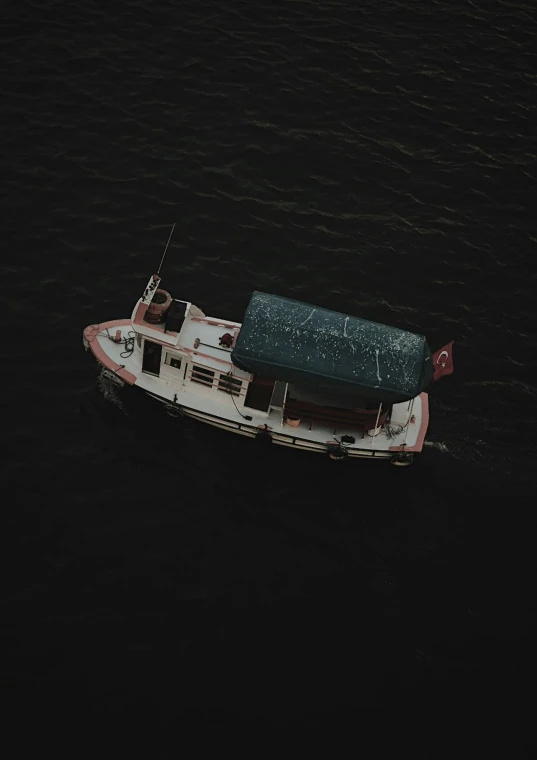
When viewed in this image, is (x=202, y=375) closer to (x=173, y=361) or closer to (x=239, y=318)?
(x=173, y=361)

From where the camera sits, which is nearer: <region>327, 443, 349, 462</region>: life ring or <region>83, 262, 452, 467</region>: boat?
<region>83, 262, 452, 467</region>: boat

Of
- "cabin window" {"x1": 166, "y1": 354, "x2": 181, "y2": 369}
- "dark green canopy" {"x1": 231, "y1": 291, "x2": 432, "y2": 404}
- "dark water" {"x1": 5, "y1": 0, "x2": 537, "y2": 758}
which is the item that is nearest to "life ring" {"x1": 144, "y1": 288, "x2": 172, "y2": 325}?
"cabin window" {"x1": 166, "y1": 354, "x2": 181, "y2": 369}

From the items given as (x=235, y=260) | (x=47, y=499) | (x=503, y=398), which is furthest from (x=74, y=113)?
(x=503, y=398)

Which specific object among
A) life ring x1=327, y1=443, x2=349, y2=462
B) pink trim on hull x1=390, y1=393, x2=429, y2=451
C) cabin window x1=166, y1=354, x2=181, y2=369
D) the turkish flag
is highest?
the turkish flag

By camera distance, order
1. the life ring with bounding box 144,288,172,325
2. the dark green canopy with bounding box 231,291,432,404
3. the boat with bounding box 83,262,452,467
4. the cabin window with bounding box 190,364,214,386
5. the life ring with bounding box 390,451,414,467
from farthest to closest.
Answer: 1. the cabin window with bounding box 190,364,214,386
2. the life ring with bounding box 390,451,414,467
3. the life ring with bounding box 144,288,172,325
4. the boat with bounding box 83,262,452,467
5. the dark green canopy with bounding box 231,291,432,404

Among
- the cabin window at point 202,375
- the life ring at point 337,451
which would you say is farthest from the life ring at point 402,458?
the cabin window at point 202,375

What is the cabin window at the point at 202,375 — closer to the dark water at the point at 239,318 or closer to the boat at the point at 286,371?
the boat at the point at 286,371

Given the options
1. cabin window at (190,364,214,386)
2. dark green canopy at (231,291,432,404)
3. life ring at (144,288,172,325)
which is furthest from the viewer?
cabin window at (190,364,214,386)

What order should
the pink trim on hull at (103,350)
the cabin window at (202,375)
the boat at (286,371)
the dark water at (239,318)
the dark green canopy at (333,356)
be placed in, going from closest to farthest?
the dark water at (239,318)
the dark green canopy at (333,356)
the boat at (286,371)
the cabin window at (202,375)
the pink trim on hull at (103,350)

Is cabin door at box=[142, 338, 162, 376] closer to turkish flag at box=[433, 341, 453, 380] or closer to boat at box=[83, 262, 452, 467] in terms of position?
boat at box=[83, 262, 452, 467]
